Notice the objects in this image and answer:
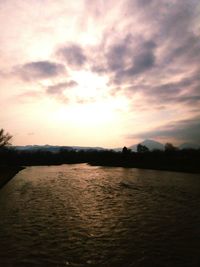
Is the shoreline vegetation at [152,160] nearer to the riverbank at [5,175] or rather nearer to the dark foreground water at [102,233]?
the riverbank at [5,175]

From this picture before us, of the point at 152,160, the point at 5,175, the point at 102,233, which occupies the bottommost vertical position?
the point at 102,233

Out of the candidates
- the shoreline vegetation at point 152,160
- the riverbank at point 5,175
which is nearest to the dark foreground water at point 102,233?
the riverbank at point 5,175

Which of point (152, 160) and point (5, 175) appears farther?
point (152, 160)

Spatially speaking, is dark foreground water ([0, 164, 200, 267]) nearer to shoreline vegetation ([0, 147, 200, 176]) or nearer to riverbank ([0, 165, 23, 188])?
riverbank ([0, 165, 23, 188])

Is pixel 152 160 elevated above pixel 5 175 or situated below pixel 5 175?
above

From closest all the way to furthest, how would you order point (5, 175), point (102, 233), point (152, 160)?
point (102, 233) < point (5, 175) < point (152, 160)

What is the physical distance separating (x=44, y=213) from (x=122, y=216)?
7087 millimetres

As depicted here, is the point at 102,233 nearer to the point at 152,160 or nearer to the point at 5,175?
the point at 5,175

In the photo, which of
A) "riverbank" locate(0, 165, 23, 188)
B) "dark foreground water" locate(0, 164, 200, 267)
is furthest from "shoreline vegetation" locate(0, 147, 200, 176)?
"dark foreground water" locate(0, 164, 200, 267)

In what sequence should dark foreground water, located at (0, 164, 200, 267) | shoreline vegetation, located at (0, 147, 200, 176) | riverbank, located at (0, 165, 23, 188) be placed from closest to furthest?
1. dark foreground water, located at (0, 164, 200, 267)
2. riverbank, located at (0, 165, 23, 188)
3. shoreline vegetation, located at (0, 147, 200, 176)

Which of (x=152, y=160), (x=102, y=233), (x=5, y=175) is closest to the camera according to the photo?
(x=102, y=233)

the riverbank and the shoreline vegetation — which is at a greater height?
the shoreline vegetation

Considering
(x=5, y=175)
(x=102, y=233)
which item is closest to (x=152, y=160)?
(x=5, y=175)

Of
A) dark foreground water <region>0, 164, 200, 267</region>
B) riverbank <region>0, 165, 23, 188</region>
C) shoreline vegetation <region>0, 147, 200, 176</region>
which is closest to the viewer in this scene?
dark foreground water <region>0, 164, 200, 267</region>
